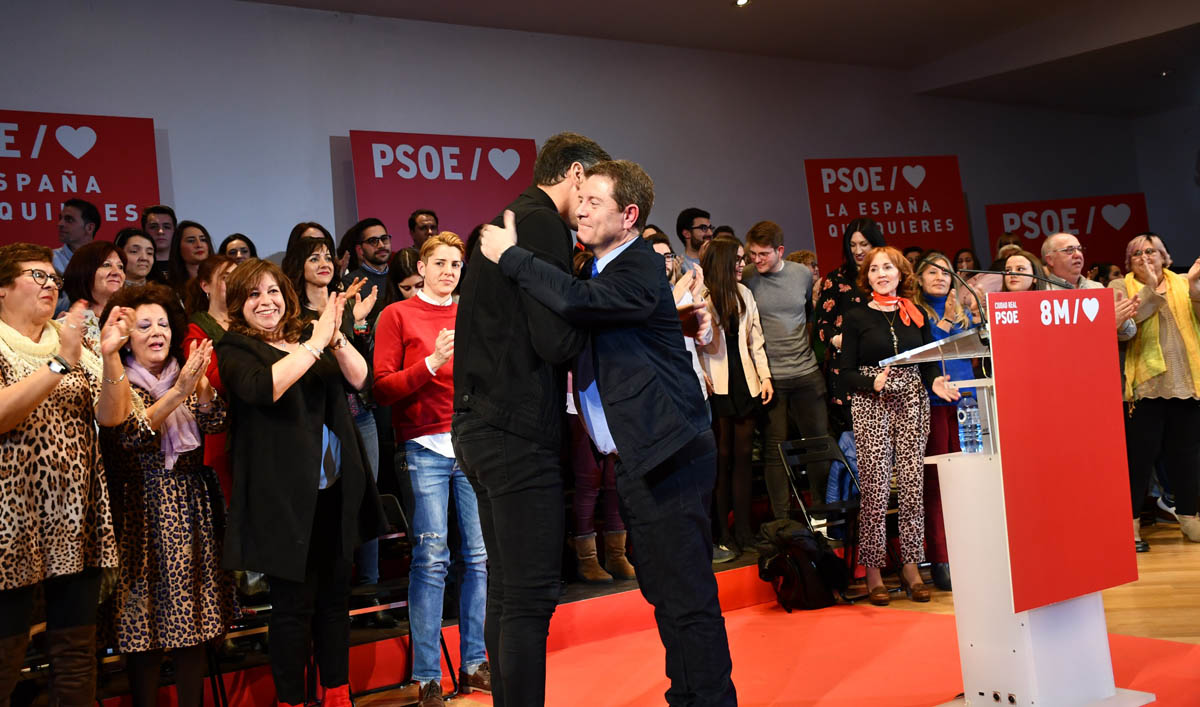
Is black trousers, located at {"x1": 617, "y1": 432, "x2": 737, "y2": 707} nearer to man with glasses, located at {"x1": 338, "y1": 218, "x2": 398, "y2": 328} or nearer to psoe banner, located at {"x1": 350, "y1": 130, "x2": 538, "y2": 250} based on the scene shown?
man with glasses, located at {"x1": 338, "y1": 218, "x2": 398, "y2": 328}

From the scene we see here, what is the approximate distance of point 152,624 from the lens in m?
3.09

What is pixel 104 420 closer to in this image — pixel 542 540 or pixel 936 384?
pixel 542 540

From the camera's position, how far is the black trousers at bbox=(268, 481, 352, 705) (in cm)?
315

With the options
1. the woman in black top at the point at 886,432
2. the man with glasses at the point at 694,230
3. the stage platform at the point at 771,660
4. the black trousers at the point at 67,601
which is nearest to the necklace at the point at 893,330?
the woman in black top at the point at 886,432

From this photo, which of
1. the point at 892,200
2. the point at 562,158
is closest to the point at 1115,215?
the point at 892,200

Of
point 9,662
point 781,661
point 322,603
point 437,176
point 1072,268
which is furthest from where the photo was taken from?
point 437,176

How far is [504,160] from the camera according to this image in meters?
7.70

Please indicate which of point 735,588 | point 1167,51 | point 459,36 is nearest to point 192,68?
point 459,36

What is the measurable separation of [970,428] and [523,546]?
1.59 meters

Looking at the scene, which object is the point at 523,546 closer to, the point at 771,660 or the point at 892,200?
the point at 771,660

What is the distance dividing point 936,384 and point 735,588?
5.39ft

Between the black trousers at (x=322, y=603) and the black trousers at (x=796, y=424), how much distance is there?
2818 millimetres

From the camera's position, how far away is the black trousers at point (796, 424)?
5.44 m

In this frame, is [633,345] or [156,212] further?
[156,212]
